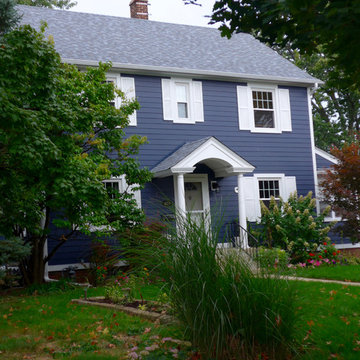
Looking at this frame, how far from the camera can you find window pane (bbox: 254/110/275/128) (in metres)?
15.5

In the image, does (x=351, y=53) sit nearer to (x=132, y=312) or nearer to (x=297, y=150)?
(x=132, y=312)

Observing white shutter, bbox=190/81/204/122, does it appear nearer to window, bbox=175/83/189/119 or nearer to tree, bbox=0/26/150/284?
window, bbox=175/83/189/119

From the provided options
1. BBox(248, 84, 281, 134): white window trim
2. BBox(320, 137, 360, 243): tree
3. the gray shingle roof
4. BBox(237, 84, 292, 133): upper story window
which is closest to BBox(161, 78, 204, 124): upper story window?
the gray shingle roof

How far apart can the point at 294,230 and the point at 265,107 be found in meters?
4.50

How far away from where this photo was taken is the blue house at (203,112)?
13.5 m

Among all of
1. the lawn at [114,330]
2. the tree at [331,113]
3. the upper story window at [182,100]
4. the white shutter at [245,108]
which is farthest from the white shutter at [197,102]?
the tree at [331,113]

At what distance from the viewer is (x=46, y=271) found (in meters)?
12.0

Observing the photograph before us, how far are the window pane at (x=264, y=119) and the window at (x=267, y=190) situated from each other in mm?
1780

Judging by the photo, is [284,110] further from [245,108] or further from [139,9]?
[139,9]

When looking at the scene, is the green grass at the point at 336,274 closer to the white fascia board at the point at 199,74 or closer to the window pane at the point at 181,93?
the window pane at the point at 181,93

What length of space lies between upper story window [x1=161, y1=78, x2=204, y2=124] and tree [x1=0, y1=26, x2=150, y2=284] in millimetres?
2751

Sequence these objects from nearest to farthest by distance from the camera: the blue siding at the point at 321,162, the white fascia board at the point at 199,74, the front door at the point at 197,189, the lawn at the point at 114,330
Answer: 1. the lawn at the point at 114,330
2. the white fascia board at the point at 199,74
3. the front door at the point at 197,189
4. the blue siding at the point at 321,162

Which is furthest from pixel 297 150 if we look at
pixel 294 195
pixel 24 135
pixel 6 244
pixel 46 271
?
pixel 24 135

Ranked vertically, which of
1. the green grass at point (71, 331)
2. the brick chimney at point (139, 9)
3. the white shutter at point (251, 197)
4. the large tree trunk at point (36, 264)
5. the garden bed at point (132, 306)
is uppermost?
the brick chimney at point (139, 9)
